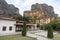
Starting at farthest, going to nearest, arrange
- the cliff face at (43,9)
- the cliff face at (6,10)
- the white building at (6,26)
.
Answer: the cliff face at (43,9) < the cliff face at (6,10) < the white building at (6,26)

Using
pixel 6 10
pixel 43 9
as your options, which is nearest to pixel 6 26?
pixel 6 10

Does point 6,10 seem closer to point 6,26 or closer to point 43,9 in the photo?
point 6,26

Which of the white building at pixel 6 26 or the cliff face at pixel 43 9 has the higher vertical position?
the cliff face at pixel 43 9

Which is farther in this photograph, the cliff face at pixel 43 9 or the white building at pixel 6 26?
the cliff face at pixel 43 9

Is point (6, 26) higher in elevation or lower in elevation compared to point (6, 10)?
lower

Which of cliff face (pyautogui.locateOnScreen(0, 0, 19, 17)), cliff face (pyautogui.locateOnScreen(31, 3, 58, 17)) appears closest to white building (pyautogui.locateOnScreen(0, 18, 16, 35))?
cliff face (pyautogui.locateOnScreen(0, 0, 19, 17))

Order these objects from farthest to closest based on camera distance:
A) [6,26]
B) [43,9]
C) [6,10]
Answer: [43,9]
[6,10]
[6,26]

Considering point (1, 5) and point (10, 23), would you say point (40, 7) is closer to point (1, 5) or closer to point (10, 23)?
point (1, 5)

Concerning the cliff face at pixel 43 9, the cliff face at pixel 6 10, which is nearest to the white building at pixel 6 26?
the cliff face at pixel 6 10

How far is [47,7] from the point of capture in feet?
448

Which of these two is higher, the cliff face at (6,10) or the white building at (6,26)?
the cliff face at (6,10)

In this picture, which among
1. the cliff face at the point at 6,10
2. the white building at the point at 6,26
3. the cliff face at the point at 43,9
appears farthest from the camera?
the cliff face at the point at 43,9

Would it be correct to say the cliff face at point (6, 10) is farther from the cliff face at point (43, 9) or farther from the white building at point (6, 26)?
the white building at point (6, 26)

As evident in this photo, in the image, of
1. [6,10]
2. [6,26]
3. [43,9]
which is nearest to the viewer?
[6,26]
